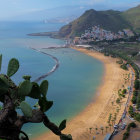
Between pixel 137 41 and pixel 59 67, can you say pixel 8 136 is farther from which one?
pixel 137 41

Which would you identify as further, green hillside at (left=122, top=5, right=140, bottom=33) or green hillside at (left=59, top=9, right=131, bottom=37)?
green hillside at (left=122, top=5, right=140, bottom=33)

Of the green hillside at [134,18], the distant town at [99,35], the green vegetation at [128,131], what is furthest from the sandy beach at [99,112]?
the green hillside at [134,18]

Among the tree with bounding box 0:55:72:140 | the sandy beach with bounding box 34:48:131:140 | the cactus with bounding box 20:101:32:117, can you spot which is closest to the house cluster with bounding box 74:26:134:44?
the sandy beach with bounding box 34:48:131:140

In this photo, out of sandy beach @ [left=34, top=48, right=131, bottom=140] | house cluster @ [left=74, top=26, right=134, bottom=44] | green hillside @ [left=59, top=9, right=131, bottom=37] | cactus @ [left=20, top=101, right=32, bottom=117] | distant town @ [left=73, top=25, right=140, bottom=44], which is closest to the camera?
cactus @ [left=20, top=101, right=32, bottom=117]

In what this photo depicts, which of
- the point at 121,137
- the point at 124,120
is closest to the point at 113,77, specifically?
the point at 124,120

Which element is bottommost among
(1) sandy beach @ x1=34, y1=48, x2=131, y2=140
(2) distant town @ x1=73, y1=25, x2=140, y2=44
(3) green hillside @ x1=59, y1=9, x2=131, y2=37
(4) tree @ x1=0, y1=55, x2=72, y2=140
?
(1) sandy beach @ x1=34, y1=48, x2=131, y2=140

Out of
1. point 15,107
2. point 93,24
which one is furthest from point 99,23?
point 15,107

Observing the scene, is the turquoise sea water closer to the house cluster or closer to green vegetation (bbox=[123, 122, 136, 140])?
green vegetation (bbox=[123, 122, 136, 140])
